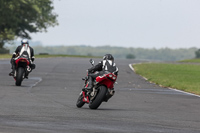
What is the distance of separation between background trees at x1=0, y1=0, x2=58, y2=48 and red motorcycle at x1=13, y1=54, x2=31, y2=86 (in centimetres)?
5080

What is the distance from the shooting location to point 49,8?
8594 cm

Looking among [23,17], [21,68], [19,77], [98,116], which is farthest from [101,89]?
[23,17]

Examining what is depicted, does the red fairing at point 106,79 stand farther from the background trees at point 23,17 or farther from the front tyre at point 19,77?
the background trees at point 23,17

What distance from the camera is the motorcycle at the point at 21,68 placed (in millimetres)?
24734

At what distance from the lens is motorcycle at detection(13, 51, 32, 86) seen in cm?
2473

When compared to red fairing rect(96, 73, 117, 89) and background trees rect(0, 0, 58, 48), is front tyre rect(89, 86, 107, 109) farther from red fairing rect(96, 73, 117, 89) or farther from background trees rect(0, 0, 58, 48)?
background trees rect(0, 0, 58, 48)

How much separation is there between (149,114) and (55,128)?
4.67 metres

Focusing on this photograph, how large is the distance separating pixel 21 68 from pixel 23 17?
59.9 metres

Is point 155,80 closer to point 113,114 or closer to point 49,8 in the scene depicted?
point 113,114

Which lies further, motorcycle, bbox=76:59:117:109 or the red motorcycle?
the red motorcycle

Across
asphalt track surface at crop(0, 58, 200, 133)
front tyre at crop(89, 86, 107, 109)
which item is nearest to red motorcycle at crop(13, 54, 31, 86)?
asphalt track surface at crop(0, 58, 200, 133)

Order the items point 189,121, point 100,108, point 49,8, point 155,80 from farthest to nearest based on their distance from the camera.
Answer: point 49,8, point 155,80, point 100,108, point 189,121

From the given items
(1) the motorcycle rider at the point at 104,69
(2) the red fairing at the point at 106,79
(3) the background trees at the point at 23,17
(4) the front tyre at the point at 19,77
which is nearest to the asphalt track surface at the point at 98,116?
(2) the red fairing at the point at 106,79

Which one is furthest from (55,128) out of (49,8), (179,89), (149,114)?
(49,8)
